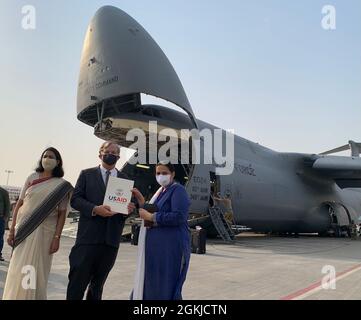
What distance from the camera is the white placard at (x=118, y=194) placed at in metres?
3.99

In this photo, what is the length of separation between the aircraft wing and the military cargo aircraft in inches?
1.9

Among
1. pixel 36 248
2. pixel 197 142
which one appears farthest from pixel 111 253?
pixel 197 142

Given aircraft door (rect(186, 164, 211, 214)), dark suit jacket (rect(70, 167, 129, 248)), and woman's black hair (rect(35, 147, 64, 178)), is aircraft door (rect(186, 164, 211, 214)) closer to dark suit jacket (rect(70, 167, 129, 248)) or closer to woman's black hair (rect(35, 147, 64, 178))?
woman's black hair (rect(35, 147, 64, 178))

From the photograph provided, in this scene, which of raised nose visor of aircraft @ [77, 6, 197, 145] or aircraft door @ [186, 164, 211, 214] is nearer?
raised nose visor of aircraft @ [77, 6, 197, 145]

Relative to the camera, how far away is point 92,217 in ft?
13.3

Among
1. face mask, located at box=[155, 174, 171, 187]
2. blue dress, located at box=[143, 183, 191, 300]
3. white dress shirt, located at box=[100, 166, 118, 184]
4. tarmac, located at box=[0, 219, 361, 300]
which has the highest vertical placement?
white dress shirt, located at box=[100, 166, 118, 184]

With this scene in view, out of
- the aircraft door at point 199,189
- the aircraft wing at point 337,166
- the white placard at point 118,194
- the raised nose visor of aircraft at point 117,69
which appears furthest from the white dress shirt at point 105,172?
the aircraft wing at point 337,166

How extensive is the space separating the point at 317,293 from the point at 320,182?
59.4 ft

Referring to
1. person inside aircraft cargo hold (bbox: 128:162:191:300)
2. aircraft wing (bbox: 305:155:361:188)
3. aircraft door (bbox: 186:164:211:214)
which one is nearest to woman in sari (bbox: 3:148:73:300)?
person inside aircraft cargo hold (bbox: 128:162:191:300)

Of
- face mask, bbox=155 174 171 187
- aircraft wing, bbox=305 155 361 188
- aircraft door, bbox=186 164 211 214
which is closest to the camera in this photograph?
face mask, bbox=155 174 171 187

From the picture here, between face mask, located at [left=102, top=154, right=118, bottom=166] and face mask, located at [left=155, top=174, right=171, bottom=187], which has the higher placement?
face mask, located at [left=102, top=154, right=118, bottom=166]

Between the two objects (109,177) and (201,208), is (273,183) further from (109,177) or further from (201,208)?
(109,177)

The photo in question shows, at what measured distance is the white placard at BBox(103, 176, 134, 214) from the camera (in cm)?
399

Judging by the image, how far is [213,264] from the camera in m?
9.52
